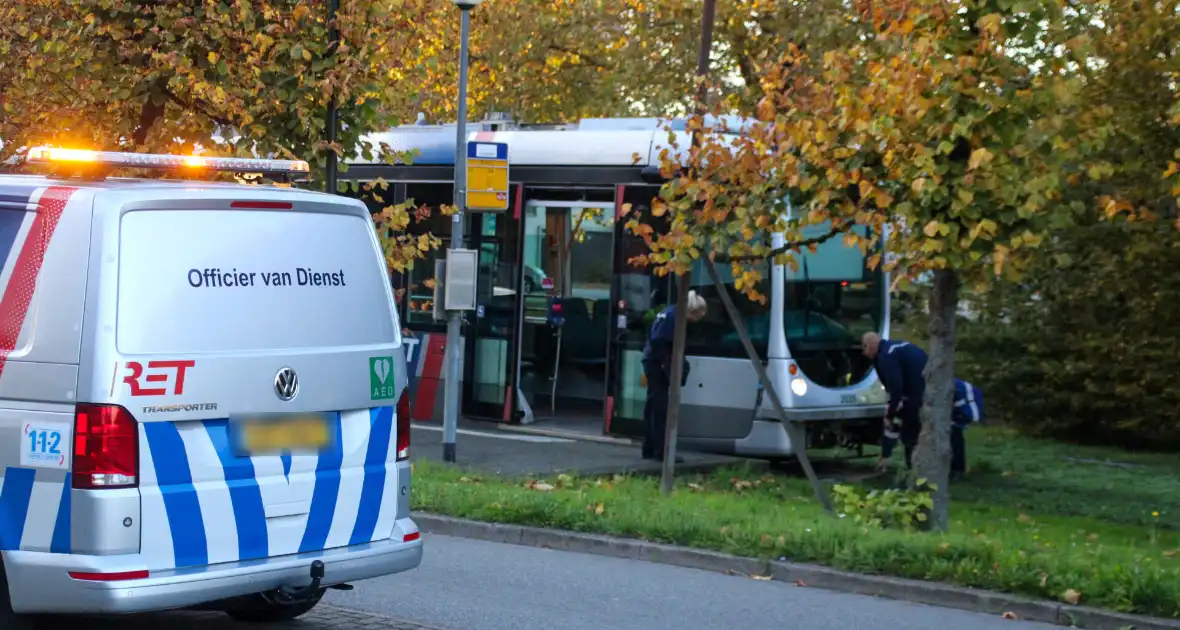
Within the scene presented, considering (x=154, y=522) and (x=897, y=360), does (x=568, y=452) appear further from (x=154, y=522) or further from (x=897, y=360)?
(x=154, y=522)

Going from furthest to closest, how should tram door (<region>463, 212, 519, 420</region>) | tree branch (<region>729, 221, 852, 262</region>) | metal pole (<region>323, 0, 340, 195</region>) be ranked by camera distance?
tram door (<region>463, 212, 519, 420</region>), metal pole (<region>323, 0, 340, 195</region>), tree branch (<region>729, 221, 852, 262</region>)

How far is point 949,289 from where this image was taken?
35.2 feet

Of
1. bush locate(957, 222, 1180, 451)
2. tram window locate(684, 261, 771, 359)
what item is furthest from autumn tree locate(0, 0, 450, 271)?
bush locate(957, 222, 1180, 451)

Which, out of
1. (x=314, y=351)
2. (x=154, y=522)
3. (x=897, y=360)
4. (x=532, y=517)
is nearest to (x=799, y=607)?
(x=532, y=517)

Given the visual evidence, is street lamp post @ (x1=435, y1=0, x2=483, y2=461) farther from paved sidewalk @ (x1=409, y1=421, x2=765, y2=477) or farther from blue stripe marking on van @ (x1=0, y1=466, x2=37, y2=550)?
blue stripe marking on van @ (x1=0, y1=466, x2=37, y2=550)

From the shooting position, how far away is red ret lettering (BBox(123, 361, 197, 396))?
5887mm

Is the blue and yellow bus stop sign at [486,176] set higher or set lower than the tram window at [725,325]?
higher

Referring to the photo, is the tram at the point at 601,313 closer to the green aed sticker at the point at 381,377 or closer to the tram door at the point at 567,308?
the tram door at the point at 567,308

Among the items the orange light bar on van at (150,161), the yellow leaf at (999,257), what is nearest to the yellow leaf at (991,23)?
the yellow leaf at (999,257)

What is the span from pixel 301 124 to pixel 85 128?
245 centimetres

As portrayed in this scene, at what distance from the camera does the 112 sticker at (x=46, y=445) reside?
5.85 metres

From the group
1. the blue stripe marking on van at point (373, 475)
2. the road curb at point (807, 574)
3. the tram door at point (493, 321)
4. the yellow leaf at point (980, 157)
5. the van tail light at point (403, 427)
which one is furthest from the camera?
the tram door at point (493, 321)

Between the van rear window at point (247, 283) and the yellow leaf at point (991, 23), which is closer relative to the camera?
the van rear window at point (247, 283)

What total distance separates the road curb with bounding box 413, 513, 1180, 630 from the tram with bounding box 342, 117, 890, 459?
3692 millimetres
